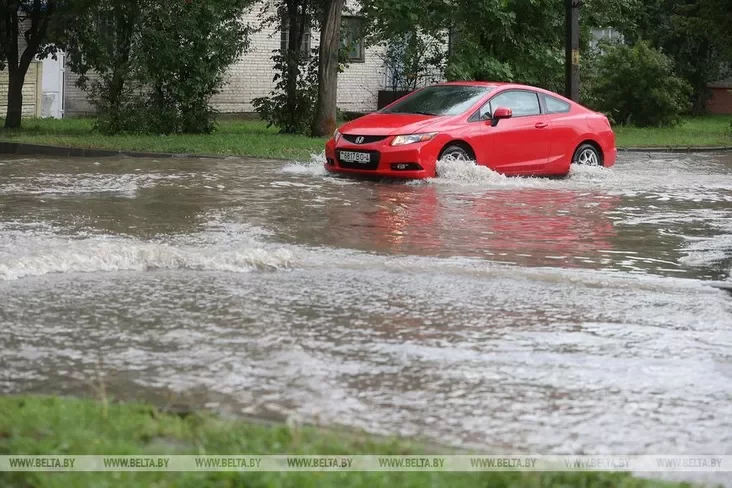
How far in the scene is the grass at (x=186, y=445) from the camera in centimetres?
394

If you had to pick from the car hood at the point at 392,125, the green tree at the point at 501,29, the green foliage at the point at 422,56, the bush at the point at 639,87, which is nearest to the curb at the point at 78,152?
the car hood at the point at 392,125

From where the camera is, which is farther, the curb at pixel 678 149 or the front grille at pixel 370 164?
the curb at pixel 678 149

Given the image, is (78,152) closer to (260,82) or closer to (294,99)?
(294,99)

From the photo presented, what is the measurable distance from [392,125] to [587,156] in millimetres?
3716

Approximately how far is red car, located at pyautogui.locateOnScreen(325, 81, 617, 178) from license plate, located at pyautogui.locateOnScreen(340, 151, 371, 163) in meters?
0.01

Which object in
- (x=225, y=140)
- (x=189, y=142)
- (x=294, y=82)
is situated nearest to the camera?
(x=189, y=142)

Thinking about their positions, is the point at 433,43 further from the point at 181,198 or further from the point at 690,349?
the point at 690,349

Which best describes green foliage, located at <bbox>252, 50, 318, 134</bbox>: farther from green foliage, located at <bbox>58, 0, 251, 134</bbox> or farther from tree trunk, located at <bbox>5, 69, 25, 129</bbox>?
tree trunk, located at <bbox>5, 69, 25, 129</bbox>

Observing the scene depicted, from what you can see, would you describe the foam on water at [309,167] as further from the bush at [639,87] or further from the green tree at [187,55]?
the bush at [639,87]

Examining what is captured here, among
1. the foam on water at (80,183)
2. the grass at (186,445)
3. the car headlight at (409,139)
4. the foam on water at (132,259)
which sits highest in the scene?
the car headlight at (409,139)

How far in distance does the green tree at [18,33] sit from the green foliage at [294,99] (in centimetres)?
467

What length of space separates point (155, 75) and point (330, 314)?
19319mm

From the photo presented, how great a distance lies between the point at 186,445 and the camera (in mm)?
4402

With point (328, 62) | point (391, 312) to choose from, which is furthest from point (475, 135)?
point (391, 312)
